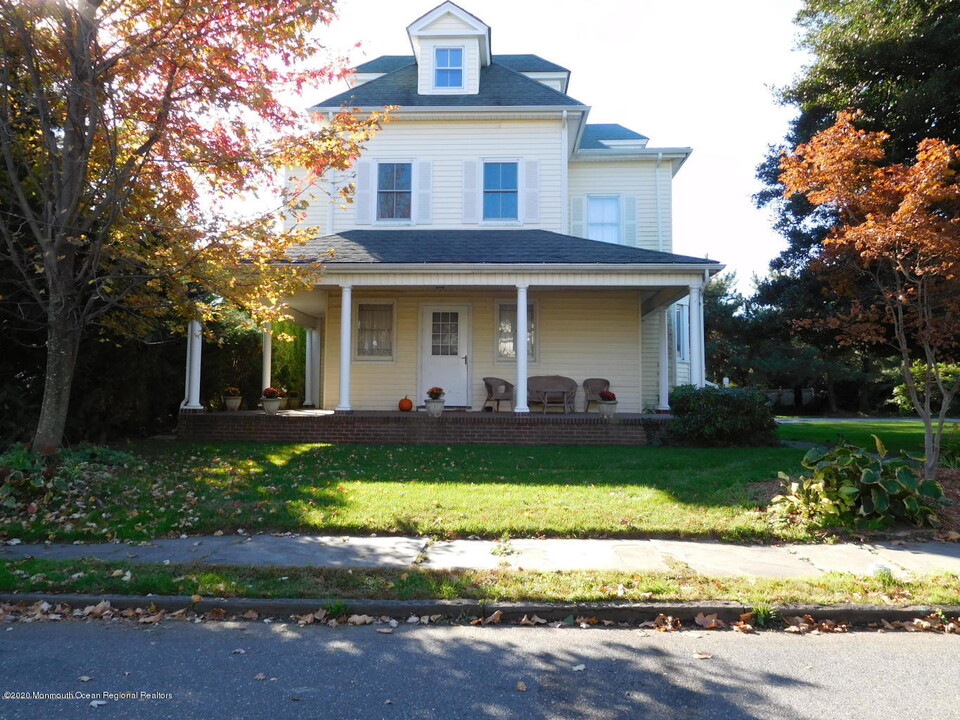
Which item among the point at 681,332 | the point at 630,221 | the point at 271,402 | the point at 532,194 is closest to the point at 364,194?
the point at 532,194

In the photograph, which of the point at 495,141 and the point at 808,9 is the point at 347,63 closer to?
the point at 495,141

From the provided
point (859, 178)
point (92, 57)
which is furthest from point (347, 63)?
point (859, 178)

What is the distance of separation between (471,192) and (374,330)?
4114 mm

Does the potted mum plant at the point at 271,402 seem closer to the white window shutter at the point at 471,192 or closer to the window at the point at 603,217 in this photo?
the white window shutter at the point at 471,192

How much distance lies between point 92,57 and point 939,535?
36.8 ft

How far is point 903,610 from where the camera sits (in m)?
4.48

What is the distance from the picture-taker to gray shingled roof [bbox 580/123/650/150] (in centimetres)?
1919

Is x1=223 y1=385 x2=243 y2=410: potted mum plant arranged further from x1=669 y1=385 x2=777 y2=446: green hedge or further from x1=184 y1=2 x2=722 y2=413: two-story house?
x1=669 y1=385 x2=777 y2=446: green hedge

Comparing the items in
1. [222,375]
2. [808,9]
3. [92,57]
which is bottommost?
[222,375]

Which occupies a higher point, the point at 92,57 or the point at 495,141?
the point at 495,141

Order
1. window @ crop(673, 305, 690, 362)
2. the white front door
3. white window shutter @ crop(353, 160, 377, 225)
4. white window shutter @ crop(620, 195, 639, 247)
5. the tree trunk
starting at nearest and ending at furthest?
the tree trunk < the white front door < white window shutter @ crop(353, 160, 377, 225) < white window shutter @ crop(620, 195, 639, 247) < window @ crop(673, 305, 690, 362)

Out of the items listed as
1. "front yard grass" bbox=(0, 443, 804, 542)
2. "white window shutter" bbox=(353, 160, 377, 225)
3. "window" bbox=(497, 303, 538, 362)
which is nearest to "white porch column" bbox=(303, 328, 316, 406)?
"white window shutter" bbox=(353, 160, 377, 225)

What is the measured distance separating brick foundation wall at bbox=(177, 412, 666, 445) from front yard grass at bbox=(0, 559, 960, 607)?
7443 mm

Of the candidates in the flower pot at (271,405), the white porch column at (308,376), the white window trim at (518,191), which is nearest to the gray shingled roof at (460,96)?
the white window trim at (518,191)
